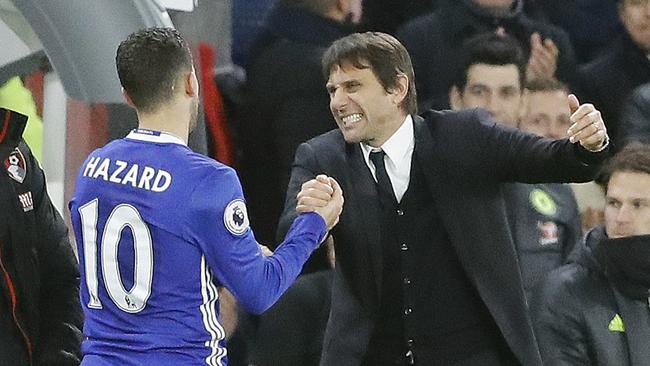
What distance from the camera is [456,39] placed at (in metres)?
5.92

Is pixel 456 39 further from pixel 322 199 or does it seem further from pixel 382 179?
pixel 322 199

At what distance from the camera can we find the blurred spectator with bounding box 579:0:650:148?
20.1 ft

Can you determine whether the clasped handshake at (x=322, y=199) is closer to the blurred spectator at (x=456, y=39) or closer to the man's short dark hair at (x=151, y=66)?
the man's short dark hair at (x=151, y=66)

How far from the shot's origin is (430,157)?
4.05m

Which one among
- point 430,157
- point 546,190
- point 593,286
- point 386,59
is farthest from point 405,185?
point 546,190

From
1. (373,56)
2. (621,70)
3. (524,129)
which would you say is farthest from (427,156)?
(621,70)

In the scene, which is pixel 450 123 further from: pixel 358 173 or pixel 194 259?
pixel 194 259

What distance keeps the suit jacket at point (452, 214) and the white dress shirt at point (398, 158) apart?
2cm

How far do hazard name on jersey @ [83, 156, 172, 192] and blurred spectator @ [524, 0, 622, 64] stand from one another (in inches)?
137

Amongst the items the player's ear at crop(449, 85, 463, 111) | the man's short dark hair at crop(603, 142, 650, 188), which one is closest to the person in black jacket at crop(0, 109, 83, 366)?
the man's short dark hair at crop(603, 142, 650, 188)

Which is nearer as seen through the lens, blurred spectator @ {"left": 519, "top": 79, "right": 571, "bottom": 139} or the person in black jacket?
the person in black jacket

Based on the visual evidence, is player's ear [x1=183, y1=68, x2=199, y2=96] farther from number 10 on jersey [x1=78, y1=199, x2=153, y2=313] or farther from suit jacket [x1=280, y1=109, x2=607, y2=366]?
suit jacket [x1=280, y1=109, x2=607, y2=366]

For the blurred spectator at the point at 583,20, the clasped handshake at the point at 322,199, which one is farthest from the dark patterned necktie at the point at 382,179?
the blurred spectator at the point at 583,20

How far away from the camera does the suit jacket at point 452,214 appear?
396 centimetres
